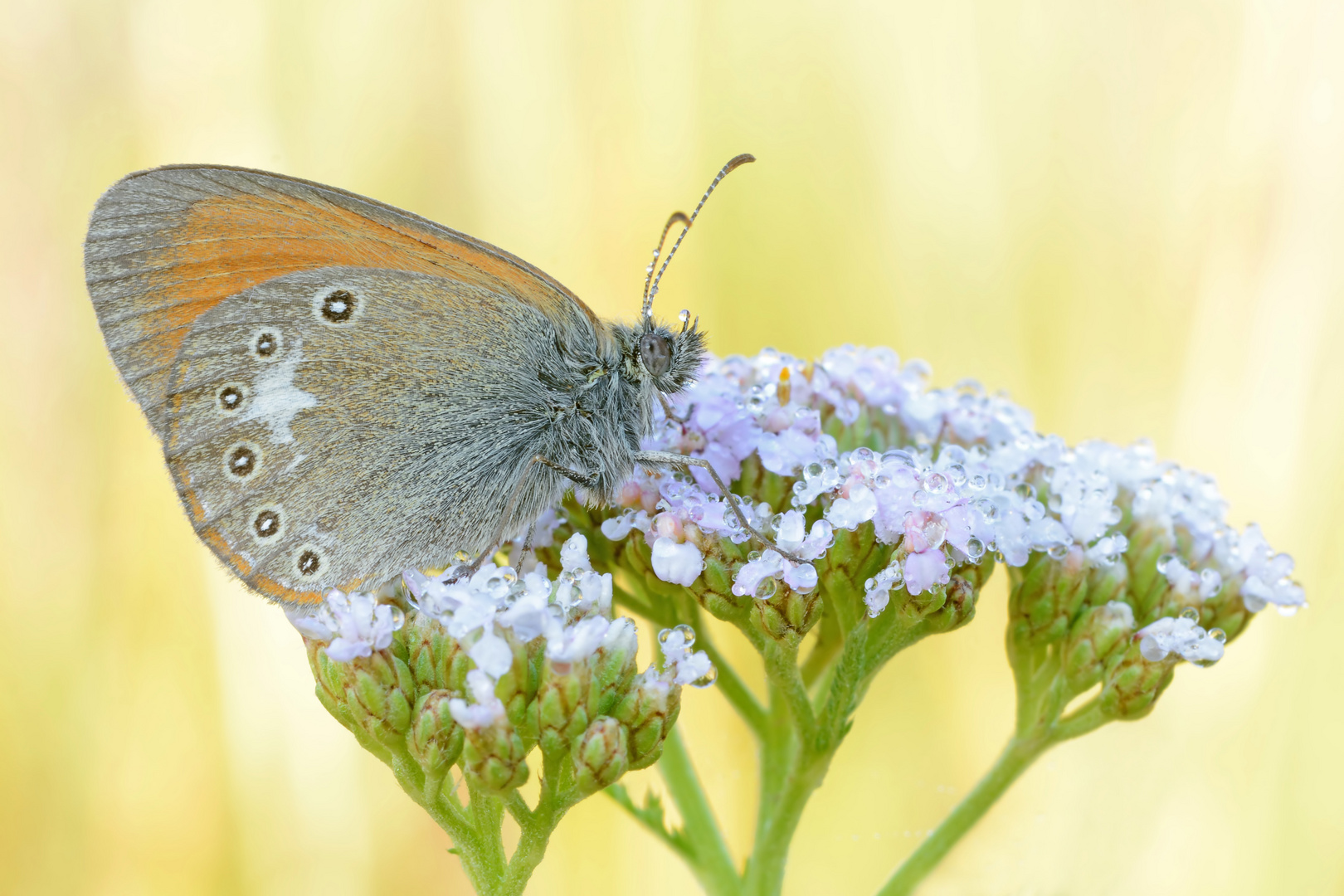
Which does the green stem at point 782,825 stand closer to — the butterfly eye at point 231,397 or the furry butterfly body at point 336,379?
the furry butterfly body at point 336,379

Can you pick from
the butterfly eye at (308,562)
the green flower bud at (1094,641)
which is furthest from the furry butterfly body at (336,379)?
the green flower bud at (1094,641)

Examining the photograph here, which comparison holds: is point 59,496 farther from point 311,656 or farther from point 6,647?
point 311,656

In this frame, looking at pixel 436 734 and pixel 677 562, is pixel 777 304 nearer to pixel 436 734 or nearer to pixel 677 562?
pixel 677 562

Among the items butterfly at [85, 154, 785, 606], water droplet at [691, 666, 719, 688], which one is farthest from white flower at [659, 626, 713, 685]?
butterfly at [85, 154, 785, 606]

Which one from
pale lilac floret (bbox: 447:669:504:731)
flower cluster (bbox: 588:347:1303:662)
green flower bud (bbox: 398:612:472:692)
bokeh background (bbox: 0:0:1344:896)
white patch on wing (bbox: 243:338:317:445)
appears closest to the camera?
pale lilac floret (bbox: 447:669:504:731)

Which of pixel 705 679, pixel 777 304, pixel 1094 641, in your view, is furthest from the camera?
pixel 777 304

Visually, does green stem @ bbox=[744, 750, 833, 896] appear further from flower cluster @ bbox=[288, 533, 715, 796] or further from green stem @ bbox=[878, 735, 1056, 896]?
flower cluster @ bbox=[288, 533, 715, 796]

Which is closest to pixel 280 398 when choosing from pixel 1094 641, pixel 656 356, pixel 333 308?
pixel 333 308
